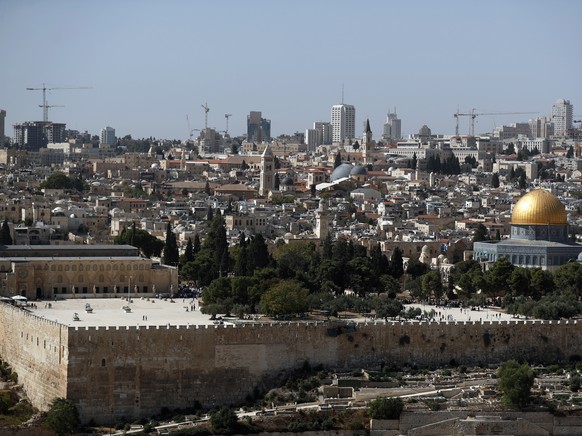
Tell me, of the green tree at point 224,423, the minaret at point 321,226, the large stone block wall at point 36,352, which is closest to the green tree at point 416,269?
the minaret at point 321,226

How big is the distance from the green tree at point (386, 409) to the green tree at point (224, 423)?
3385 millimetres

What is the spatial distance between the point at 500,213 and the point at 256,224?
57.2 feet

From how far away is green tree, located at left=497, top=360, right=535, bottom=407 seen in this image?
154ft

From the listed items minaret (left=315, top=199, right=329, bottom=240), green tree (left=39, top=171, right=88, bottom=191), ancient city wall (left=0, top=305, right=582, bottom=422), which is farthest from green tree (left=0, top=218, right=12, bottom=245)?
green tree (left=39, top=171, right=88, bottom=191)

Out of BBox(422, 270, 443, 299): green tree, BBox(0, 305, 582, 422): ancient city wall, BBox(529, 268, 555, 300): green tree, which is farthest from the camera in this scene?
BBox(422, 270, 443, 299): green tree

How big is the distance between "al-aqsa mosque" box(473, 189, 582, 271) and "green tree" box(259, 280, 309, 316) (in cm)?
1768

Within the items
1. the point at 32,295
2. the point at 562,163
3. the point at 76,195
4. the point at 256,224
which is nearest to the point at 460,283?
the point at 32,295

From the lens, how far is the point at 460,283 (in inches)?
2486

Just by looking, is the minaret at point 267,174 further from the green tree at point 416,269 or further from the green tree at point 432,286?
the green tree at point 432,286

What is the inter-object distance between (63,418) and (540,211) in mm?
30653

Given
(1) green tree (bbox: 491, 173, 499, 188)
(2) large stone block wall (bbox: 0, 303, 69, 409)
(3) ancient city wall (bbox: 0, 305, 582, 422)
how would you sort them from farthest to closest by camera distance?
(1) green tree (bbox: 491, 173, 499, 188), (2) large stone block wall (bbox: 0, 303, 69, 409), (3) ancient city wall (bbox: 0, 305, 582, 422)

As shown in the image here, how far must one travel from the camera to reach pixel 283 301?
177ft

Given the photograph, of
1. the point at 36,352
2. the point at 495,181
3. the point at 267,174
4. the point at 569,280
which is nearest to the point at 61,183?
the point at 267,174

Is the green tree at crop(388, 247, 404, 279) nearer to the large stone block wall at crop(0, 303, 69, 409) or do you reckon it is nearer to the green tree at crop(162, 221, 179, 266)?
→ the green tree at crop(162, 221, 179, 266)
